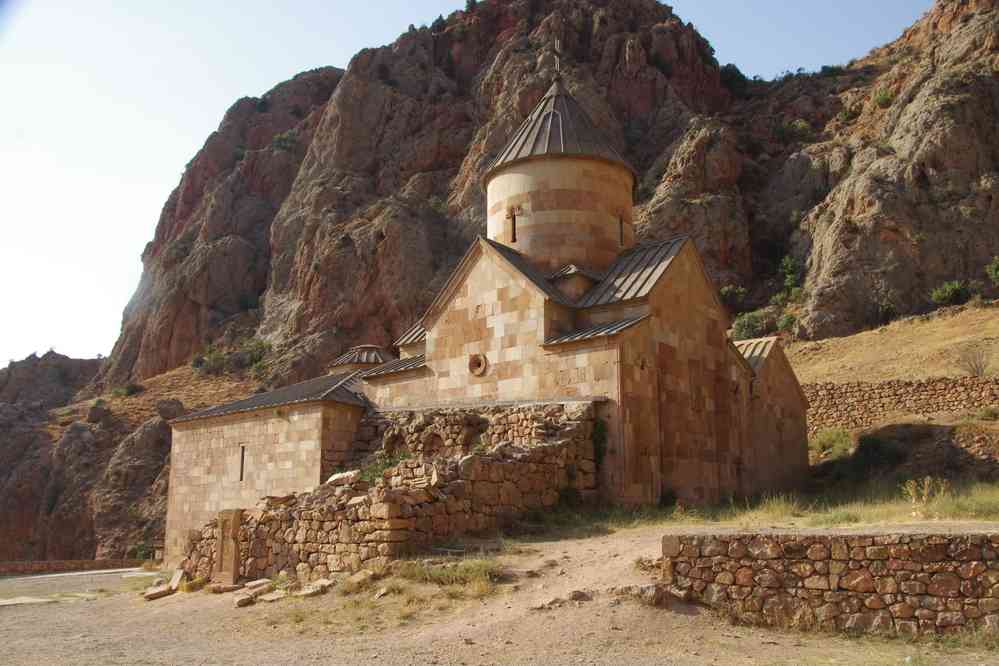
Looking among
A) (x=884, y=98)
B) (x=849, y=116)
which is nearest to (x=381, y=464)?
(x=884, y=98)

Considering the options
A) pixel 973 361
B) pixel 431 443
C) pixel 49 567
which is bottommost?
pixel 49 567

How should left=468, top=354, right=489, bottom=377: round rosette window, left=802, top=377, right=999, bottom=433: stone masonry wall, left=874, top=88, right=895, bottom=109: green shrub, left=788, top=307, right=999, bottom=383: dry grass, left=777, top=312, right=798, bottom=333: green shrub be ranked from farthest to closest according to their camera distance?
left=874, top=88, right=895, bottom=109: green shrub < left=777, top=312, right=798, bottom=333: green shrub < left=788, top=307, right=999, bottom=383: dry grass < left=802, top=377, right=999, bottom=433: stone masonry wall < left=468, top=354, right=489, bottom=377: round rosette window

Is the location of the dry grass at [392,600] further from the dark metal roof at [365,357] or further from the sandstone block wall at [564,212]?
the dark metal roof at [365,357]

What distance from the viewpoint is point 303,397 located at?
1725 centimetres

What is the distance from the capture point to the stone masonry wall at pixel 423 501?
34.3 feet

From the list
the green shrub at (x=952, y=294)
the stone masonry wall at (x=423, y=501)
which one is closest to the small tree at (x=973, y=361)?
the green shrub at (x=952, y=294)

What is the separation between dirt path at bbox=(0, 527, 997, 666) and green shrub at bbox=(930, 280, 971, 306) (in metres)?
26.2

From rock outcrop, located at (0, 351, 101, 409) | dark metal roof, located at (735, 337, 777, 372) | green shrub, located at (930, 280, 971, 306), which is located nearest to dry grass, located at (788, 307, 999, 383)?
green shrub, located at (930, 280, 971, 306)

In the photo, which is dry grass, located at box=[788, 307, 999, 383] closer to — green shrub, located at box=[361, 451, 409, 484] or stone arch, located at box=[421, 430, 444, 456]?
stone arch, located at box=[421, 430, 444, 456]

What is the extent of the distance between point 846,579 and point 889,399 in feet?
58.5

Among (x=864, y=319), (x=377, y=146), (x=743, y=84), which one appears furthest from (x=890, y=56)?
(x=377, y=146)

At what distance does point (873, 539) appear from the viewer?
6.99 metres

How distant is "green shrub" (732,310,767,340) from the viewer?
3481 centimetres

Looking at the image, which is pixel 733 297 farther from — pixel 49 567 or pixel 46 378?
pixel 46 378
